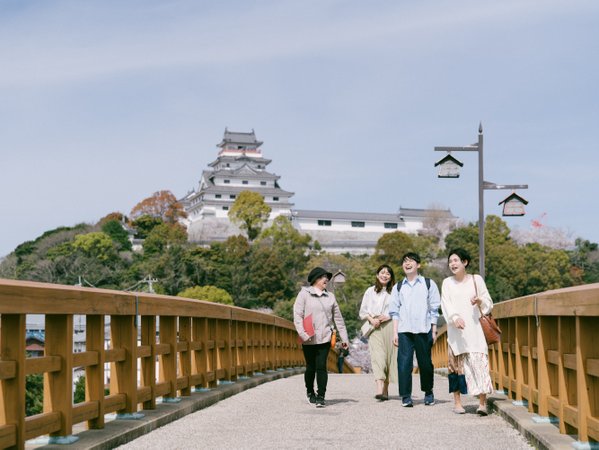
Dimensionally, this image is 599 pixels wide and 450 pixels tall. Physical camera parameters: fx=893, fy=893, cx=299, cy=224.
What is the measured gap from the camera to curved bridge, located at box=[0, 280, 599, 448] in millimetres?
4926

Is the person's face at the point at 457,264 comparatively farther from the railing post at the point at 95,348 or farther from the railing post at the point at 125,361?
the railing post at the point at 95,348

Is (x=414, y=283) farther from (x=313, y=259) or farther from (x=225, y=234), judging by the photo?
(x=225, y=234)

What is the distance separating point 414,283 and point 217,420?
2.82m

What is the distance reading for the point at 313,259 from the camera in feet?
311

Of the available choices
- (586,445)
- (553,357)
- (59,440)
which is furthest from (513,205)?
(59,440)

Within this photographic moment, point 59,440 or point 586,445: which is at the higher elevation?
point 59,440

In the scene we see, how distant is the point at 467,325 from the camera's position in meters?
8.84

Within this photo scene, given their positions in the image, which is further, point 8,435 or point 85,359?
point 85,359

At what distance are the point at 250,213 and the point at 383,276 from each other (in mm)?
93635

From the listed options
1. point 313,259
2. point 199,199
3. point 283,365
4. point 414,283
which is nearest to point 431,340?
point 414,283

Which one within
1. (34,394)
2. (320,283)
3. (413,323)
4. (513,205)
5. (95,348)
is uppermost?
(513,205)

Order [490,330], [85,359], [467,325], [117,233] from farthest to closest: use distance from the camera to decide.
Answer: [117,233], [467,325], [490,330], [85,359]

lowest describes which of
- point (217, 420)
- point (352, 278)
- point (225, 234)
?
point (217, 420)

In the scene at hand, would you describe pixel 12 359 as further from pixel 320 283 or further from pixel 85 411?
pixel 320 283
